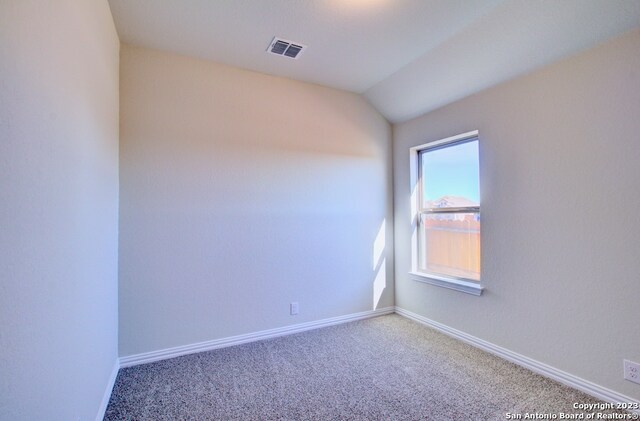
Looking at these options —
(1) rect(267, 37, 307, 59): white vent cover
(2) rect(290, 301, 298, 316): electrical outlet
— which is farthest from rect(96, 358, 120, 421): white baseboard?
(1) rect(267, 37, 307, 59): white vent cover

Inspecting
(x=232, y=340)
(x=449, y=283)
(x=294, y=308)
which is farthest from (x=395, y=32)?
(x=232, y=340)

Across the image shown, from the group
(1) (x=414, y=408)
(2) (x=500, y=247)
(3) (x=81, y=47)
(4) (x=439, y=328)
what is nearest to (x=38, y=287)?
(3) (x=81, y=47)

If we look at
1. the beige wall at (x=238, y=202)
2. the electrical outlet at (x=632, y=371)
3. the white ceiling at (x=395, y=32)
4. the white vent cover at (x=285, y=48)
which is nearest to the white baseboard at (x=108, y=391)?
the beige wall at (x=238, y=202)

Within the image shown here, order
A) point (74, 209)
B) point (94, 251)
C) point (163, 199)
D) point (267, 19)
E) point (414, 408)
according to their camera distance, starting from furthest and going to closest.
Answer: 1. point (163, 199)
2. point (267, 19)
3. point (414, 408)
4. point (94, 251)
5. point (74, 209)

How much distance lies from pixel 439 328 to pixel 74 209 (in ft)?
10.3

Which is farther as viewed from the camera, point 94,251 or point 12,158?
point 94,251

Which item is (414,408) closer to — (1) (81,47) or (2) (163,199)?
(2) (163,199)

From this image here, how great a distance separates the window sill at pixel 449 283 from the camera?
2736 millimetres

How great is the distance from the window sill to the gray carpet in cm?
50

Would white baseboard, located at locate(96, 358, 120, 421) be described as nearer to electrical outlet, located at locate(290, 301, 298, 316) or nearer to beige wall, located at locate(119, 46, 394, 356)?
beige wall, located at locate(119, 46, 394, 356)

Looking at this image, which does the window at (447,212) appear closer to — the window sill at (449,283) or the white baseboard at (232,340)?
the window sill at (449,283)

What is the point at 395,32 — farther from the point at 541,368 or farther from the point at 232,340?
the point at 232,340

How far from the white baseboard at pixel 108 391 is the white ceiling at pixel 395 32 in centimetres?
Answer: 252

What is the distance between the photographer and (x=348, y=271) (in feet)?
11.1
